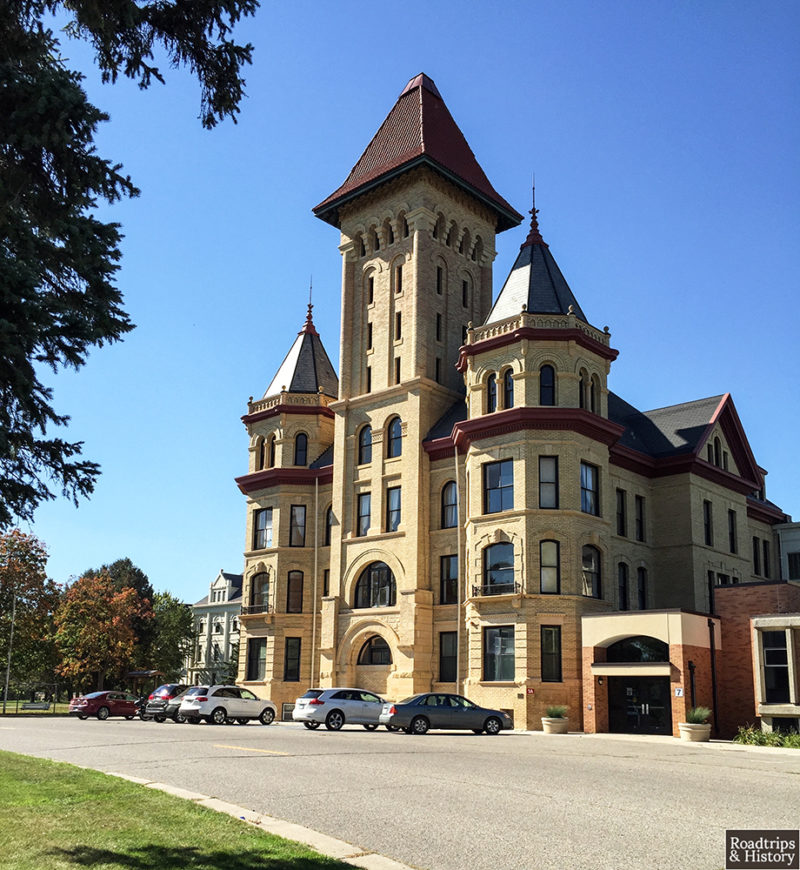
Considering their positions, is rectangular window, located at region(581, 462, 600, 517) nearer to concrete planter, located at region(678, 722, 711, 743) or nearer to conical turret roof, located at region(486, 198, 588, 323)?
conical turret roof, located at region(486, 198, 588, 323)

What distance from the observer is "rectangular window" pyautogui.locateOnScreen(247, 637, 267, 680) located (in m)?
49.3

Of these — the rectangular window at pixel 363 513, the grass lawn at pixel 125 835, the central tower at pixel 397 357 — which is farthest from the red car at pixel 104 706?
the grass lawn at pixel 125 835

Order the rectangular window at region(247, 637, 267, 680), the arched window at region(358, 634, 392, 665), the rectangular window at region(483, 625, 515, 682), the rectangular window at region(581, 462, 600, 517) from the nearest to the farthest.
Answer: the rectangular window at region(483, 625, 515, 682)
the rectangular window at region(581, 462, 600, 517)
the arched window at region(358, 634, 392, 665)
the rectangular window at region(247, 637, 267, 680)

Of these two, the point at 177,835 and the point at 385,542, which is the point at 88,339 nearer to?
the point at 177,835

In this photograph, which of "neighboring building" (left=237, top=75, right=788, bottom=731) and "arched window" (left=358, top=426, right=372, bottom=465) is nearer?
"neighboring building" (left=237, top=75, right=788, bottom=731)

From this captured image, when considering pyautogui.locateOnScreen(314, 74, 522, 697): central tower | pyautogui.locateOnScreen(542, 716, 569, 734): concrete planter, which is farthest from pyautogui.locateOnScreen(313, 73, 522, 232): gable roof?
pyautogui.locateOnScreen(542, 716, 569, 734): concrete planter

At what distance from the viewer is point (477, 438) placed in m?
39.9

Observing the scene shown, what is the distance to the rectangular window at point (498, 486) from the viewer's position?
1513 inches

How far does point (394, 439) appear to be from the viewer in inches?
1804

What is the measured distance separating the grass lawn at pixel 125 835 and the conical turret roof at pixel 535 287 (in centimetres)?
3103

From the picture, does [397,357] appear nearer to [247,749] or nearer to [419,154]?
[419,154]

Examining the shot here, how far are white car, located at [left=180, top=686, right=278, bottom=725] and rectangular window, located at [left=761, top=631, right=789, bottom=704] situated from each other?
62.4 feet

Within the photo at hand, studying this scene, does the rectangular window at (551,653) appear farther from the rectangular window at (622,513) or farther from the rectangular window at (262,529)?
the rectangular window at (262,529)

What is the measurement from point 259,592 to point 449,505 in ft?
45.4
